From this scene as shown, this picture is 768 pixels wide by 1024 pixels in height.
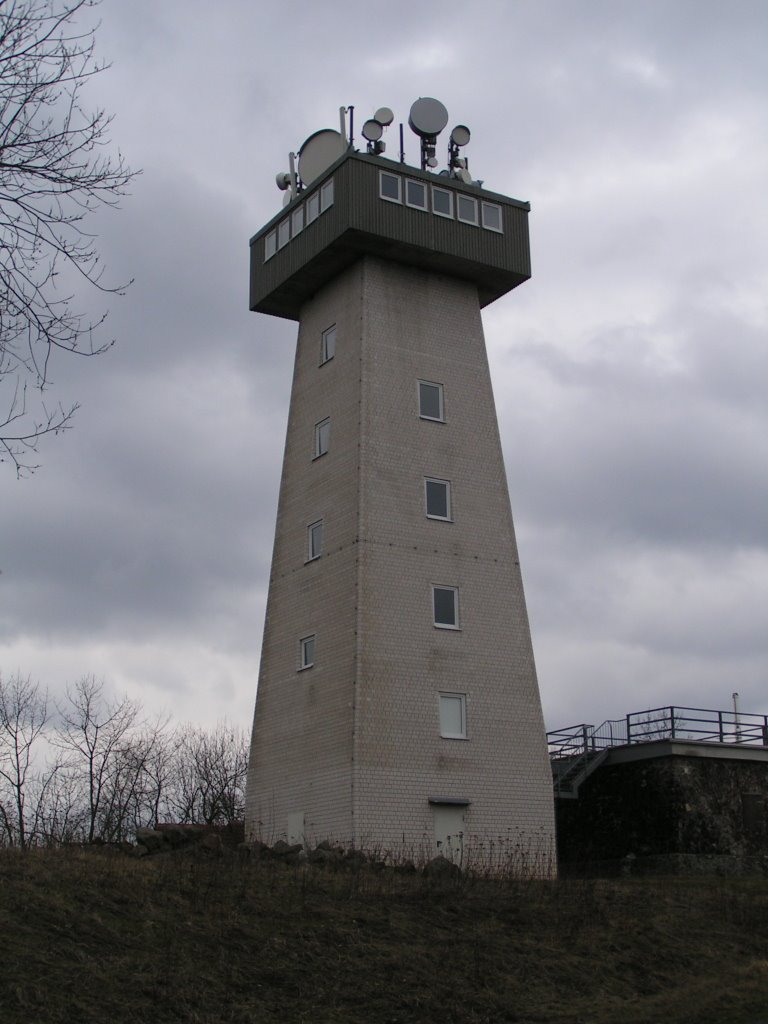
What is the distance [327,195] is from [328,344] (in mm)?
4319

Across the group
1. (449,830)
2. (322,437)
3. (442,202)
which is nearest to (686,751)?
(449,830)

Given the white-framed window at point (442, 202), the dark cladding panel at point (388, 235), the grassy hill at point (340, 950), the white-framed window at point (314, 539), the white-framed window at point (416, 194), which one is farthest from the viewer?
the white-framed window at point (442, 202)

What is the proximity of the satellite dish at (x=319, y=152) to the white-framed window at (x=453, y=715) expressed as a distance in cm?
1663

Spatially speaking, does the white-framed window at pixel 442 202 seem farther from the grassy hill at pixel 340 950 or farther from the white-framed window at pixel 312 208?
the grassy hill at pixel 340 950

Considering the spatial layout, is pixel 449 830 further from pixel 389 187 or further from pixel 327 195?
pixel 327 195

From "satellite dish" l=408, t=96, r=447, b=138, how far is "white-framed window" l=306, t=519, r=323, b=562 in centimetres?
1256

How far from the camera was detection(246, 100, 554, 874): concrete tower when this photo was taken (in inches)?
1350

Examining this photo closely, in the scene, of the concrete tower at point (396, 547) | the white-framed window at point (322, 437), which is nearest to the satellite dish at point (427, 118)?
the concrete tower at point (396, 547)

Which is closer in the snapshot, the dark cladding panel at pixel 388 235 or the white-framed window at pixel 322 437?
the dark cladding panel at pixel 388 235

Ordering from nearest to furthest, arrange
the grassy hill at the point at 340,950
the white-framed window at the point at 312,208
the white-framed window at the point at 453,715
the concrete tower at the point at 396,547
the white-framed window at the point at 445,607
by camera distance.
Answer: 1. the grassy hill at the point at 340,950
2. the concrete tower at the point at 396,547
3. the white-framed window at the point at 453,715
4. the white-framed window at the point at 445,607
5. the white-framed window at the point at 312,208

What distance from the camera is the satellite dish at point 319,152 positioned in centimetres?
4097

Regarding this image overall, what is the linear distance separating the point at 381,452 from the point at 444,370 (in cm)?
384

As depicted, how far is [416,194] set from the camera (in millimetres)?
38781

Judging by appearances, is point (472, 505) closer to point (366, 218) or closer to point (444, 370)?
point (444, 370)
